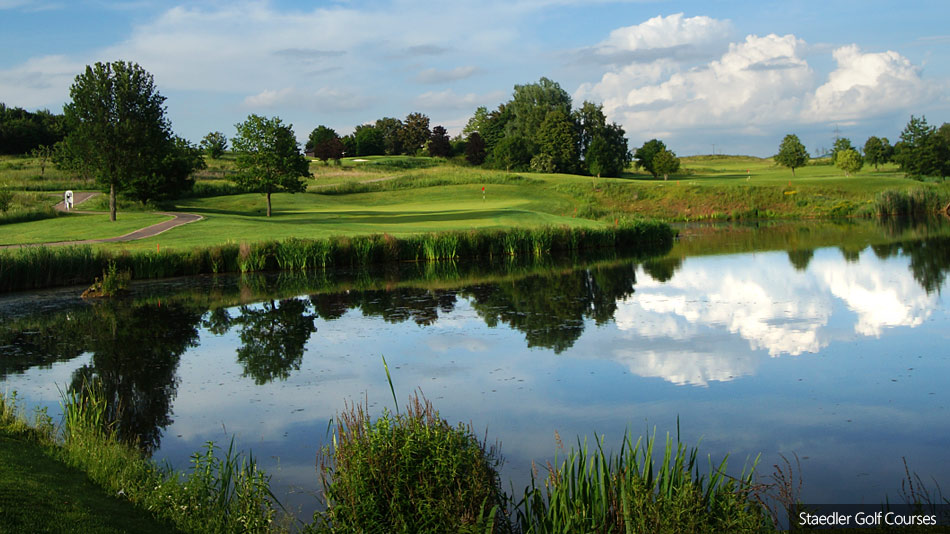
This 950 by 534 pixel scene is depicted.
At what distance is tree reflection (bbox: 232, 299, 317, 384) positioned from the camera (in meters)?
12.9

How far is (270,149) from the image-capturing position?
4209cm

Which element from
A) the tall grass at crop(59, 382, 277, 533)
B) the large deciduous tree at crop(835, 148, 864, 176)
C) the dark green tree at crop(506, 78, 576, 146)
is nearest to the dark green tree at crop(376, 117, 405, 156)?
the dark green tree at crop(506, 78, 576, 146)

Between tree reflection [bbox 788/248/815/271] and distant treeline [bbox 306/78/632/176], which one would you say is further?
distant treeline [bbox 306/78/632/176]

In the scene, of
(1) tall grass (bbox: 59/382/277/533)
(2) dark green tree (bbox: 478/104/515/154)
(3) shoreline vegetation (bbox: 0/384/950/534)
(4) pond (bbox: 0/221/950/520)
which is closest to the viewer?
(3) shoreline vegetation (bbox: 0/384/950/534)

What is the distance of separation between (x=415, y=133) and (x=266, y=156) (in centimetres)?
6505

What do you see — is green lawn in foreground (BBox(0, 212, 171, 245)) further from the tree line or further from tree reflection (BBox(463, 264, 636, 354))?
the tree line

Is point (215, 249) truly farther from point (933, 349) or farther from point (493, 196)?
point (493, 196)

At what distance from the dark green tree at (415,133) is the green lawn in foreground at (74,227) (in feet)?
225

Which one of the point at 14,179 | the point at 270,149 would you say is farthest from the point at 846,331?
the point at 14,179

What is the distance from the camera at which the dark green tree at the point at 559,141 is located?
261 feet

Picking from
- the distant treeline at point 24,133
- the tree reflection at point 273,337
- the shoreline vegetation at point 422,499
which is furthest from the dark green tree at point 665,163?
the shoreline vegetation at point 422,499

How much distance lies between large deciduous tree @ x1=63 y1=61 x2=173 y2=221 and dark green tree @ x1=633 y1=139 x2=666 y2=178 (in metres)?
57.4

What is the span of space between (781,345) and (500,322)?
5.77 m

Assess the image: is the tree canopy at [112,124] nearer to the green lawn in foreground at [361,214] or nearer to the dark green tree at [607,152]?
the green lawn in foreground at [361,214]
